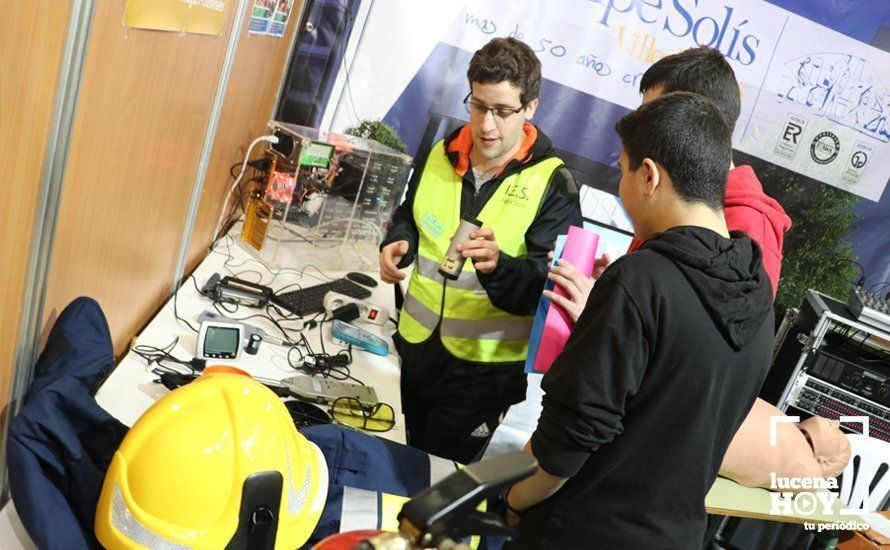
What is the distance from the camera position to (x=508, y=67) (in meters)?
2.16

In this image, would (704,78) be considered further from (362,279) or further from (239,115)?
(362,279)

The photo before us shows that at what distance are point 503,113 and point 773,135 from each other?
267cm

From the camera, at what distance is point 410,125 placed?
4.12 m

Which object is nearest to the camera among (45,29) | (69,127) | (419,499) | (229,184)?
(419,499)

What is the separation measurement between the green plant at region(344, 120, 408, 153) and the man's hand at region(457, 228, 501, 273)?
190 centimetres

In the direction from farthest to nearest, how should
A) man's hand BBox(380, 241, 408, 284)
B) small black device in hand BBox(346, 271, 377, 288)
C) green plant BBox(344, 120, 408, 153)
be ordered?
1. green plant BBox(344, 120, 408, 153)
2. small black device in hand BBox(346, 271, 377, 288)
3. man's hand BBox(380, 241, 408, 284)

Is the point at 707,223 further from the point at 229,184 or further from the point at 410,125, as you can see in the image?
the point at 410,125

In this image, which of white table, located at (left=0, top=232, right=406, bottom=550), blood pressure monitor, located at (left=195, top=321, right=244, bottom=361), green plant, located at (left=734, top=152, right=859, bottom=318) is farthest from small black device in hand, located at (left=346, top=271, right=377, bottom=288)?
green plant, located at (left=734, top=152, right=859, bottom=318)

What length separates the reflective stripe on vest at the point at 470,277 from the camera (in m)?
2.22

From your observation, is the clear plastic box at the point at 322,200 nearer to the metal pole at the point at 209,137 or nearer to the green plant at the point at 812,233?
the metal pole at the point at 209,137

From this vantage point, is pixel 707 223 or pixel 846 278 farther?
pixel 846 278

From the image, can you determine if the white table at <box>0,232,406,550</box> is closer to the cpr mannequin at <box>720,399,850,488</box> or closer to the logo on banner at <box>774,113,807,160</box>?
the cpr mannequin at <box>720,399,850,488</box>

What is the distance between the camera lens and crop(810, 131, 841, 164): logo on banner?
4246mm

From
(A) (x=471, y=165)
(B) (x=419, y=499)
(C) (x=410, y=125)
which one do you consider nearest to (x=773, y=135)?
(C) (x=410, y=125)
